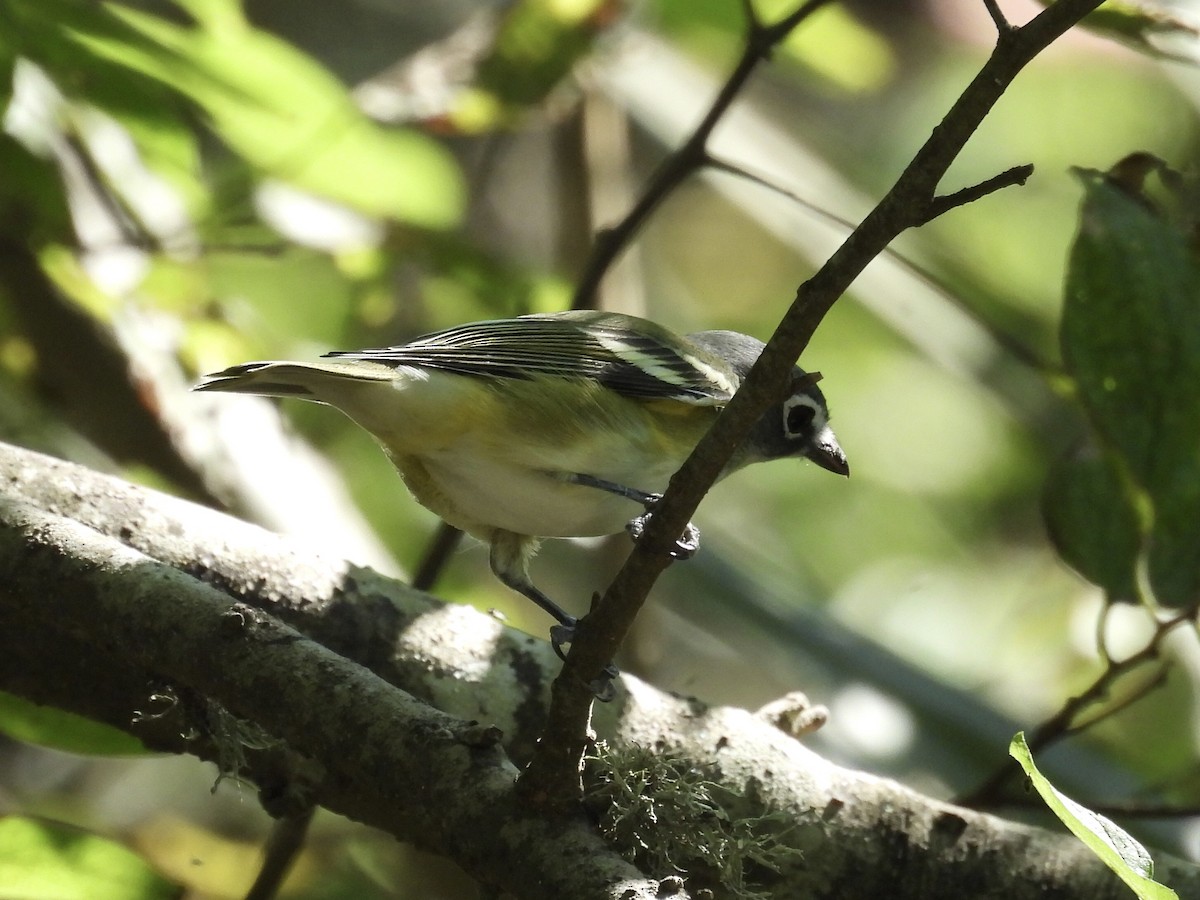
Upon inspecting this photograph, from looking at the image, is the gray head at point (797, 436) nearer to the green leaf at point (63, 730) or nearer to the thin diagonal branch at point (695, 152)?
the thin diagonal branch at point (695, 152)

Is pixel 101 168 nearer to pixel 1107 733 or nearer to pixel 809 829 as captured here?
pixel 809 829

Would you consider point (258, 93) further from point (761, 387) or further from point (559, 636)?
point (761, 387)

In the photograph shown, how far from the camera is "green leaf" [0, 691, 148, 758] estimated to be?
230cm

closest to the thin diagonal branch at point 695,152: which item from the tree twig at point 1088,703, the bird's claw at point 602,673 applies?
the bird's claw at point 602,673

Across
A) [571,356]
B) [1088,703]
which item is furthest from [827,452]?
[1088,703]

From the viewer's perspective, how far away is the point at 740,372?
3260mm

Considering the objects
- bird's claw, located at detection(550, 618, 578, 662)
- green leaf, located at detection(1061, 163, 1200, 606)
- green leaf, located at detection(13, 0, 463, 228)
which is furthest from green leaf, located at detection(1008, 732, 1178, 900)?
green leaf, located at detection(13, 0, 463, 228)

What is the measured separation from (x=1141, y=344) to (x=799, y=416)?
2.56 feet

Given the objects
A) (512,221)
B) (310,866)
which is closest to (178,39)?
(310,866)

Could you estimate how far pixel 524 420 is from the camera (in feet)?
8.43

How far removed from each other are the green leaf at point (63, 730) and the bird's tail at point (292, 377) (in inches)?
25.8

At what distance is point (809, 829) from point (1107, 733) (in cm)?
286

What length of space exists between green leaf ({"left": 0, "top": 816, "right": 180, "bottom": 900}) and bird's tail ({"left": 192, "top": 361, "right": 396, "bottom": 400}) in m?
0.79

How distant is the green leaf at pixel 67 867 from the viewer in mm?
2053
